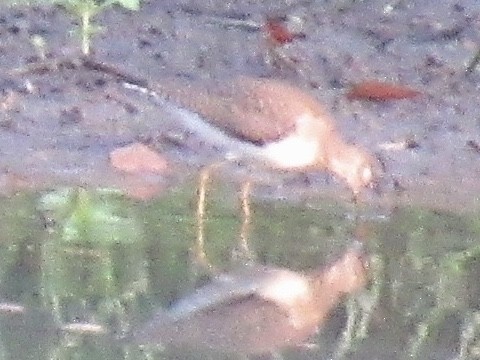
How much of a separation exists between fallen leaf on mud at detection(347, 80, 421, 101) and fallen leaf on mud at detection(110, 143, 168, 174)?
84 cm

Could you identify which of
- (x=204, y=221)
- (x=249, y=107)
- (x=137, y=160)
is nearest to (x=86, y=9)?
(x=137, y=160)

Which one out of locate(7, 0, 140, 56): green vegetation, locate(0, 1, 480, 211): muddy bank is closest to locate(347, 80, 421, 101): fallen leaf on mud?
locate(0, 1, 480, 211): muddy bank

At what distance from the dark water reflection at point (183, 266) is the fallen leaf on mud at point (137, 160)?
210 mm

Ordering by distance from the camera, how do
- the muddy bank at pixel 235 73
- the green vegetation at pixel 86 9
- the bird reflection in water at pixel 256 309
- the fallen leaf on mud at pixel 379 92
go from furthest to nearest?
the green vegetation at pixel 86 9, the fallen leaf on mud at pixel 379 92, the muddy bank at pixel 235 73, the bird reflection in water at pixel 256 309

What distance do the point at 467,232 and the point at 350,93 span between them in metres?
1.10

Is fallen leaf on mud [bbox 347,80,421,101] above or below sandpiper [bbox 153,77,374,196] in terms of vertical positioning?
below

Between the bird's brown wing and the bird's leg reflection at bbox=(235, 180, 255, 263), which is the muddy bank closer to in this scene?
the bird's leg reflection at bbox=(235, 180, 255, 263)

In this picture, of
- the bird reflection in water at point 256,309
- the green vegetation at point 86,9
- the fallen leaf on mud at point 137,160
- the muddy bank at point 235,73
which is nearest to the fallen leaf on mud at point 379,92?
the muddy bank at point 235,73

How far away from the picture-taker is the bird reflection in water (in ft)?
9.43

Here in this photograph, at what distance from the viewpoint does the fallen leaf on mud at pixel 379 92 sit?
4668mm

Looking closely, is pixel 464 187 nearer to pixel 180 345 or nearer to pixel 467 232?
pixel 467 232

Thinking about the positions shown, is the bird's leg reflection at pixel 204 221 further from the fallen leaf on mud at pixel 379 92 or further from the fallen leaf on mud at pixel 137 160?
the fallen leaf on mud at pixel 379 92

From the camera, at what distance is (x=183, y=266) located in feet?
11.0

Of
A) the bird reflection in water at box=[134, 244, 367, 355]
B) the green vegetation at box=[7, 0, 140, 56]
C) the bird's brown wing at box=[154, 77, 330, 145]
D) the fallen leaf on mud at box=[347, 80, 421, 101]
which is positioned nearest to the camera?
the bird reflection in water at box=[134, 244, 367, 355]
